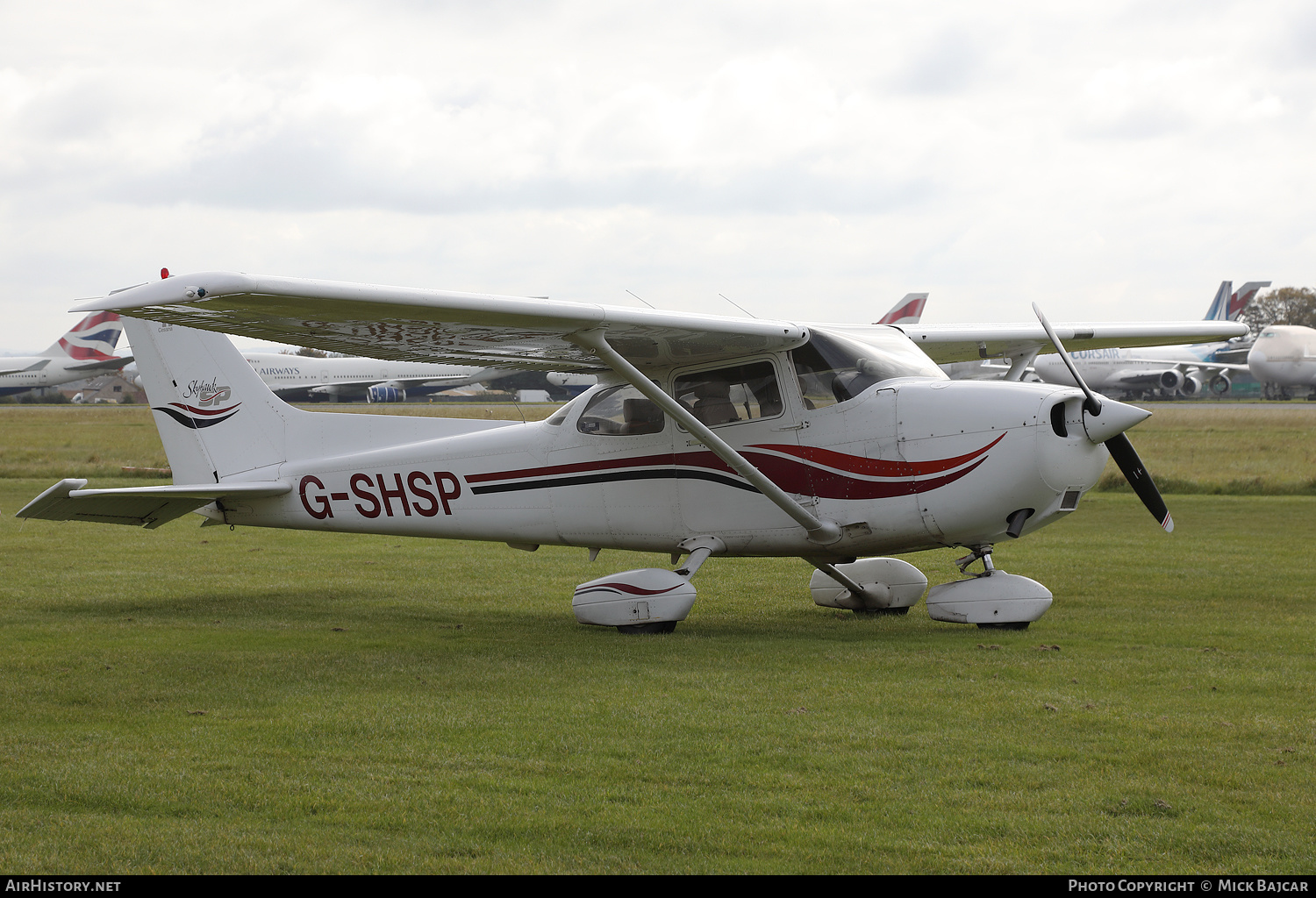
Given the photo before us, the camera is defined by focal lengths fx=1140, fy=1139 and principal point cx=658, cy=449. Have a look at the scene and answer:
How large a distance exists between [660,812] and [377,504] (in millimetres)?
6189

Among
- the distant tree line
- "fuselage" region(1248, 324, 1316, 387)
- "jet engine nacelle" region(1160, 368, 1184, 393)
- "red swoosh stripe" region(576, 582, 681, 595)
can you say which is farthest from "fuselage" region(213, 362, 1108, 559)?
the distant tree line

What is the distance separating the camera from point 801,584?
11297mm

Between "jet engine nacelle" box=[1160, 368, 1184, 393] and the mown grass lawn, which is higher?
the mown grass lawn

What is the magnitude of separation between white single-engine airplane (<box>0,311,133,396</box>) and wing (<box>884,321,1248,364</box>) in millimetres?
72660

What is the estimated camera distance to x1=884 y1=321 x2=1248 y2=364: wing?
10.7 meters

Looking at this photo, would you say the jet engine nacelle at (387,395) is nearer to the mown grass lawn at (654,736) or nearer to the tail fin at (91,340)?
the tail fin at (91,340)

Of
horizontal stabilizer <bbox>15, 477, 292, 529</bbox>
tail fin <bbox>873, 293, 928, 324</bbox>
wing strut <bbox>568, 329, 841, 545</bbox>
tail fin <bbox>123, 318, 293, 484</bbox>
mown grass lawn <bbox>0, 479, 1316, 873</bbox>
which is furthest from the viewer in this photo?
tail fin <bbox>873, 293, 928, 324</bbox>

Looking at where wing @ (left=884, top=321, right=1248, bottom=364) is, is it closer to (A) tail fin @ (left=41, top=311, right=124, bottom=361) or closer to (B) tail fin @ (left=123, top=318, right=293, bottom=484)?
(B) tail fin @ (left=123, top=318, right=293, bottom=484)

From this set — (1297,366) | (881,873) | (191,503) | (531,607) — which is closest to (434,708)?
(881,873)

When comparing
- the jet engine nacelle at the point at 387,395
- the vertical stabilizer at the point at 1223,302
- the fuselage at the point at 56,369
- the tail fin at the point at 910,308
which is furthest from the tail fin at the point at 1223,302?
the fuselage at the point at 56,369

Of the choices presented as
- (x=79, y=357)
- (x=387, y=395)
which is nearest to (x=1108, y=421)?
(x=79, y=357)

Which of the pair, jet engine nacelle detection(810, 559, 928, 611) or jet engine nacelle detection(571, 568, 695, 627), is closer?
jet engine nacelle detection(571, 568, 695, 627)

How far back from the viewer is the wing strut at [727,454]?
7.89 metres

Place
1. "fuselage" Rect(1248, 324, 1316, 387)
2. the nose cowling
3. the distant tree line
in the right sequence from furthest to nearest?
the distant tree line, "fuselage" Rect(1248, 324, 1316, 387), the nose cowling
